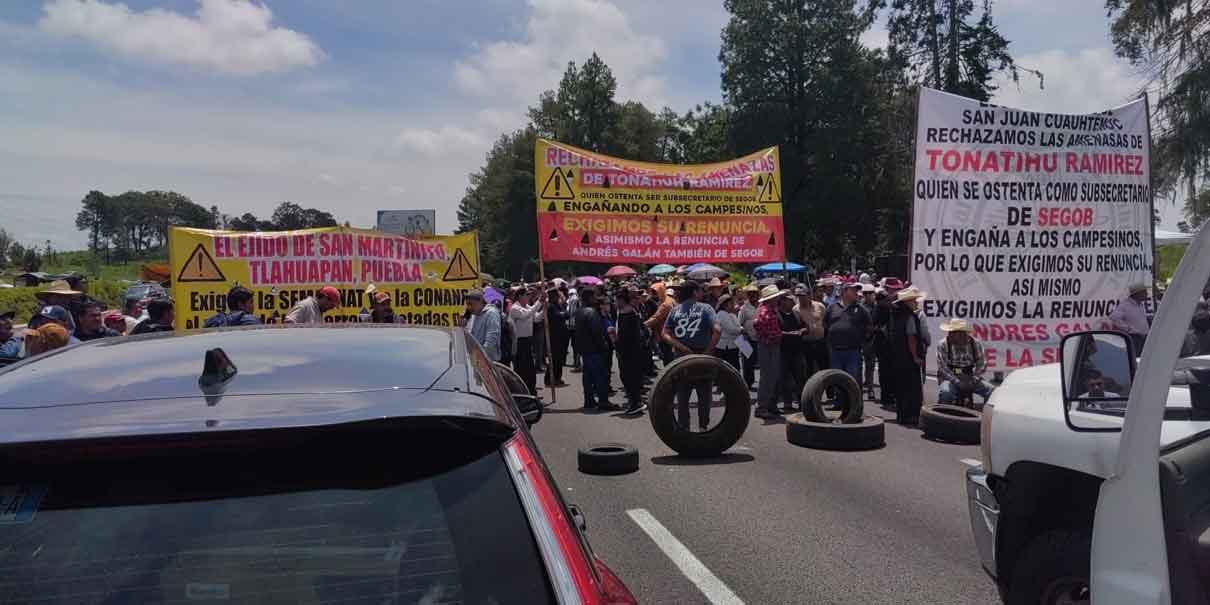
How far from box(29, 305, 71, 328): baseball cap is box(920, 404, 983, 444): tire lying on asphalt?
9.34 meters

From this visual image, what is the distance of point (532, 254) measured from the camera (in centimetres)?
6856

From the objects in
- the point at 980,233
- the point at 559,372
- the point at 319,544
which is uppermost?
the point at 980,233

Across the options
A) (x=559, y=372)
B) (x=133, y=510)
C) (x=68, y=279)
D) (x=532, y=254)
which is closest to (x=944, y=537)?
(x=133, y=510)

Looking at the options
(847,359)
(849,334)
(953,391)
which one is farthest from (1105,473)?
(847,359)

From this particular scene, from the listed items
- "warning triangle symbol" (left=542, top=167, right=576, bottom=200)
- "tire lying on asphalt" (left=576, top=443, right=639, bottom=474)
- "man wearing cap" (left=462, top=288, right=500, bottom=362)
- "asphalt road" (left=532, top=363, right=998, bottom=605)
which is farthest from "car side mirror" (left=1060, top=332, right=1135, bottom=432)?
"warning triangle symbol" (left=542, top=167, right=576, bottom=200)

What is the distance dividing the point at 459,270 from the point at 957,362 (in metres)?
6.67

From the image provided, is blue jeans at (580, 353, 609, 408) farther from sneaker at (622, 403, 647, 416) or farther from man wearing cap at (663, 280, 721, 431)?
man wearing cap at (663, 280, 721, 431)

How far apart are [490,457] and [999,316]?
8.41 metres

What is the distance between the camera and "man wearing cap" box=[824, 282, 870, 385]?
11500 millimetres

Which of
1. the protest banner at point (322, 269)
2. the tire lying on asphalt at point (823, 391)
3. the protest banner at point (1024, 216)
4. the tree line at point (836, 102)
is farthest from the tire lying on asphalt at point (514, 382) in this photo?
the tree line at point (836, 102)

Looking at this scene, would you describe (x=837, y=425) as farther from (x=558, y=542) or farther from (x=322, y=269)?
(x=558, y=542)

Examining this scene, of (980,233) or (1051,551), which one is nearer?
(1051,551)

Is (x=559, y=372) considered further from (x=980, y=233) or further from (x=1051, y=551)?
(x=1051, y=551)

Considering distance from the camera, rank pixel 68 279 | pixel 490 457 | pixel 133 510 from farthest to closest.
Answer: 1. pixel 68 279
2. pixel 490 457
3. pixel 133 510
